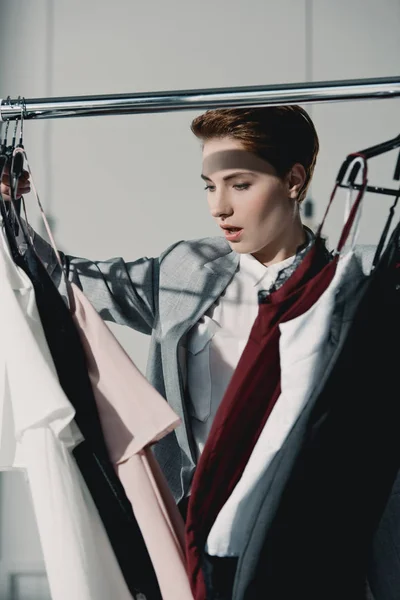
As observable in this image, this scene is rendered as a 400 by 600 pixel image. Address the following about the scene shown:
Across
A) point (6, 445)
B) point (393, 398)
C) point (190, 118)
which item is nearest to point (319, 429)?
point (393, 398)

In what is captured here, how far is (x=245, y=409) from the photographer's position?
923 mm

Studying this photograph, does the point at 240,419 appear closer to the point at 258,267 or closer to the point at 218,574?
the point at 218,574

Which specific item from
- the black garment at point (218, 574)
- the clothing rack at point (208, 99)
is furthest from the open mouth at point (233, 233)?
the black garment at point (218, 574)

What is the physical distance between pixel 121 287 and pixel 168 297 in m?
0.10

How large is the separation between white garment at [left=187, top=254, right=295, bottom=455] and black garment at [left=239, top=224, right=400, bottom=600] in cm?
40

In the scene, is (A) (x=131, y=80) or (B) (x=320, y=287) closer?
(B) (x=320, y=287)

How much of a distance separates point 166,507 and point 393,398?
30 centimetres

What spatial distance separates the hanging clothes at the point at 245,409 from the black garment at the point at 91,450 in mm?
86

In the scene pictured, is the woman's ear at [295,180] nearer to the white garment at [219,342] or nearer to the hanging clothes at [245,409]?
the white garment at [219,342]

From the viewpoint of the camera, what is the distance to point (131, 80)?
1882 millimetres

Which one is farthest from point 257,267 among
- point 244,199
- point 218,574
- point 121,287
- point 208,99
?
point 218,574

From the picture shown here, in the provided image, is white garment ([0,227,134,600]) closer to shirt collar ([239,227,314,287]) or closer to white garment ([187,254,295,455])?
white garment ([187,254,295,455])

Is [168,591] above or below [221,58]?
below

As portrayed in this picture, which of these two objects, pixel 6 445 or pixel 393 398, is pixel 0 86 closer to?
pixel 6 445
